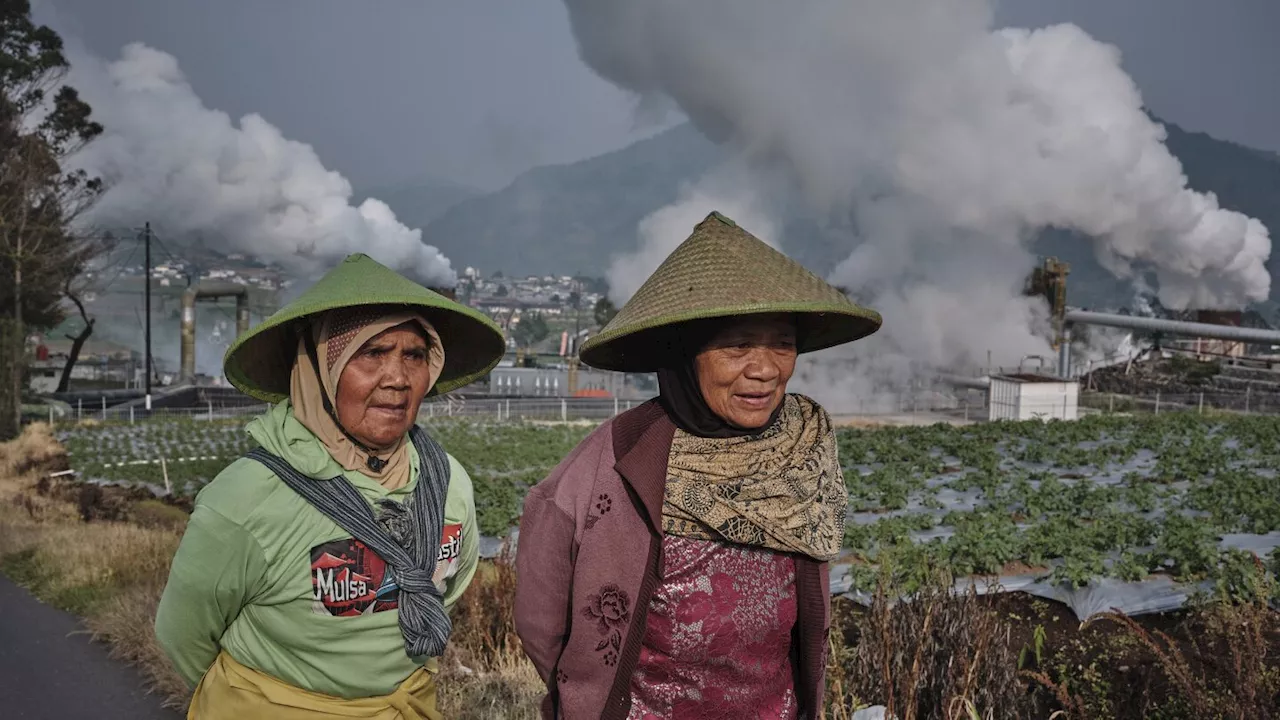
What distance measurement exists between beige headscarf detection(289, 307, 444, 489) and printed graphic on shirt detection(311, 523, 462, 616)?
0.70 feet

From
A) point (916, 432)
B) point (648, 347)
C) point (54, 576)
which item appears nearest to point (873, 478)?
point (916, 432)

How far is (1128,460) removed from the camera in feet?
46.8

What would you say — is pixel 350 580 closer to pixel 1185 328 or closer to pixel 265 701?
pixel 265 701

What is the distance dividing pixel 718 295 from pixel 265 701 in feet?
5.12

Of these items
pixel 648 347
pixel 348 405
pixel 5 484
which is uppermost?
pixel 648 347

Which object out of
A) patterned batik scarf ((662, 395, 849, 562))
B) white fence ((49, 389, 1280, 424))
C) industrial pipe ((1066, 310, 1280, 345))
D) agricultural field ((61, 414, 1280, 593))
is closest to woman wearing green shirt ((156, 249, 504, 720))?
patterned batik scarf ((662, 395, 849, 562))

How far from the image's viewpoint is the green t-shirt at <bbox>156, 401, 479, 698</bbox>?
2264 mm

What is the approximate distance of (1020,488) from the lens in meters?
10.5

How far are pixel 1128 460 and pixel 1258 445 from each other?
308cm

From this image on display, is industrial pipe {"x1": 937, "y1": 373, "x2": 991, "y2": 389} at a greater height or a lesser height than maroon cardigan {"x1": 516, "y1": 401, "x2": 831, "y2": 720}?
greater

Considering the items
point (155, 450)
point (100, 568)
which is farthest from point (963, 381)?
point (100, 568)

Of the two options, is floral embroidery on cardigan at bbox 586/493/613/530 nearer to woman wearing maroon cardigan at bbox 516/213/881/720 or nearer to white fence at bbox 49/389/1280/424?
woman wearing maroon cardigan at bbox 516/213/881/720

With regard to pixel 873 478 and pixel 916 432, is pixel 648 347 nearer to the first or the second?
pixel 873 478

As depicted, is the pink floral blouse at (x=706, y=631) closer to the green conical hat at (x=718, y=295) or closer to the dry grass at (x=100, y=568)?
the green conical hat at (x=718, y=295)
